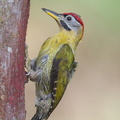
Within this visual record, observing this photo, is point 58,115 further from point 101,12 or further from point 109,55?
point 101,12

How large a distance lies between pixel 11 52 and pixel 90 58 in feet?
21.3

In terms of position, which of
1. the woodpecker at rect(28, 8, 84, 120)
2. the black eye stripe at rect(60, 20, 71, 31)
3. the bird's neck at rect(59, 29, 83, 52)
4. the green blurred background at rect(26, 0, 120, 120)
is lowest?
the green blurred background at rect(26, 0, 120, 120)

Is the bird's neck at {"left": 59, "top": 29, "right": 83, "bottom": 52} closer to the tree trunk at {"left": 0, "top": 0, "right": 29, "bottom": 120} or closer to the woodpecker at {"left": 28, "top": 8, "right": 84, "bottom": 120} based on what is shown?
the woodpecker at {"left": 28, "top": 8, "right": 84, "bottom": 120}

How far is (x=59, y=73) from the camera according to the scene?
5.23m

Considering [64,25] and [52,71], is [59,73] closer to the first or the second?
[52,71]

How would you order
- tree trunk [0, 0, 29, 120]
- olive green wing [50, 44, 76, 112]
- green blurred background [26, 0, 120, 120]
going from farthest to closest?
green blurred background [26, 0, 120, 120], olive green wing [50, 44, 76, 112], tree trunk [0, 0, 29, 120]

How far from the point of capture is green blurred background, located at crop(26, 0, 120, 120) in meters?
9.40

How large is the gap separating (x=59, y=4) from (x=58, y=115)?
139 inches

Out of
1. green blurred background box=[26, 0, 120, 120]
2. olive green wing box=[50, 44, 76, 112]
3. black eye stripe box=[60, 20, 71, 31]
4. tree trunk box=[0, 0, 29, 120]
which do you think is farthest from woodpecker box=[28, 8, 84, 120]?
green blurred background box=[26, 0, 120, 120]

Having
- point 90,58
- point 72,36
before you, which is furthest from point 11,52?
point 90,58

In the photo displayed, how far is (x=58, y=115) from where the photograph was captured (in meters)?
9.14

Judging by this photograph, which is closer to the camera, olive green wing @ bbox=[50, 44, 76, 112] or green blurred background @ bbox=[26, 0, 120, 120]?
olive green wing @ bbox=[50, 44, 76, 112]

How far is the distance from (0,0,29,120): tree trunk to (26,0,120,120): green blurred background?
14.3ft

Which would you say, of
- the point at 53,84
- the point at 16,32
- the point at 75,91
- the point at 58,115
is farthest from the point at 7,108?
the point at 75,91
